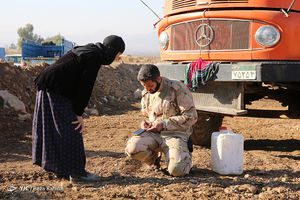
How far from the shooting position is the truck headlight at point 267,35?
182 inches

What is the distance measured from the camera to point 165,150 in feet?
13.8

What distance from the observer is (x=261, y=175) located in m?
4.32

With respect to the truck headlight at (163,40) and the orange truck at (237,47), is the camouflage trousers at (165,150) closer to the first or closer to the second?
the orange truck at (237,47)

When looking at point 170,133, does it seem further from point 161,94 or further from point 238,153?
point 238,153

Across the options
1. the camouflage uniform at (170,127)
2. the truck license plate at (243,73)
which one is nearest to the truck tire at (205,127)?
the truck license plate at (243,73)

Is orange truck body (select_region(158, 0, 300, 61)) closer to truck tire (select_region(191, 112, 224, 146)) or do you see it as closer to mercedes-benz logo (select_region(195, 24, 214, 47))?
mercedes-benz logo (select_region(195, 24, 214, 47))

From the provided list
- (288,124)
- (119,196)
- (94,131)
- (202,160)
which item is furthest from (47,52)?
(119,196)

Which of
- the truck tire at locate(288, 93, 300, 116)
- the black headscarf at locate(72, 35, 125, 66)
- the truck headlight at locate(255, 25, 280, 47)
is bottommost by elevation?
the truck tire at locate(288, 93, 300, 116)

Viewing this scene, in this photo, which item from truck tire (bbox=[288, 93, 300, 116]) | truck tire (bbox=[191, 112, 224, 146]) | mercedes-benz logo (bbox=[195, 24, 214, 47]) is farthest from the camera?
truck tire (bbox=[191, 112, 224, 146])

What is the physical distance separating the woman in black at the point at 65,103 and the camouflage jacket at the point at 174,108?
0.74 m

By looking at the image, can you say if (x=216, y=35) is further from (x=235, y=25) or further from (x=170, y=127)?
(x=170, y=127)

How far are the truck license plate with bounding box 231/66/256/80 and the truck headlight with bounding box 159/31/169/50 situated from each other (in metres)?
1.36

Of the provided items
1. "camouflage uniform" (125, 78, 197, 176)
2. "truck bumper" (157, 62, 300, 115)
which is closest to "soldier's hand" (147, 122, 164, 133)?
"camouflage uniform" (125, 78, 197, 176)

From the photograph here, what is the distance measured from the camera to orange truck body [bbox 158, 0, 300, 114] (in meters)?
4.56
